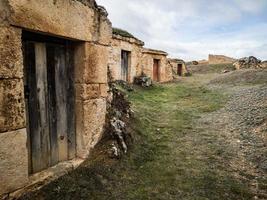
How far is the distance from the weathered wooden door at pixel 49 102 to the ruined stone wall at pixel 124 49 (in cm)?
758

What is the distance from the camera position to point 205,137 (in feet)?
19.6

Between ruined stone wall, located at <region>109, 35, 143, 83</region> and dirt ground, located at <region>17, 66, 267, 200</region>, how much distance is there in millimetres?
4451

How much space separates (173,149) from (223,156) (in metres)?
0.97

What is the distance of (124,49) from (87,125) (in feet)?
29.2

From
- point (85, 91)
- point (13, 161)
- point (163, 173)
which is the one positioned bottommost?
point (163, 173)

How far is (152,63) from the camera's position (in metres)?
16.1

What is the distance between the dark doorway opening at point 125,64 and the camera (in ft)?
41.6

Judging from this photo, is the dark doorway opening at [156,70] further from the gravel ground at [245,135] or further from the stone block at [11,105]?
the stone block at [11,105]

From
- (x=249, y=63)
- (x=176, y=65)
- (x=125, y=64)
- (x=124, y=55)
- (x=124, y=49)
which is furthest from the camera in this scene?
(x=249, y=63)

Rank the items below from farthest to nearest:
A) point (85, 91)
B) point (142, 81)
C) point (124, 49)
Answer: point (142, 81) → point (124, 49) → point (85, 91)

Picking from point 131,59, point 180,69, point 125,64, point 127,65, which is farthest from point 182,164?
point 180,69

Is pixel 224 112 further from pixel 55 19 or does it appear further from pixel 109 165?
pixel 55 19

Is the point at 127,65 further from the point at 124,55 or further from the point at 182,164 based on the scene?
the point at 182,164

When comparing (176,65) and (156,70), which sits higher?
(176,65)
